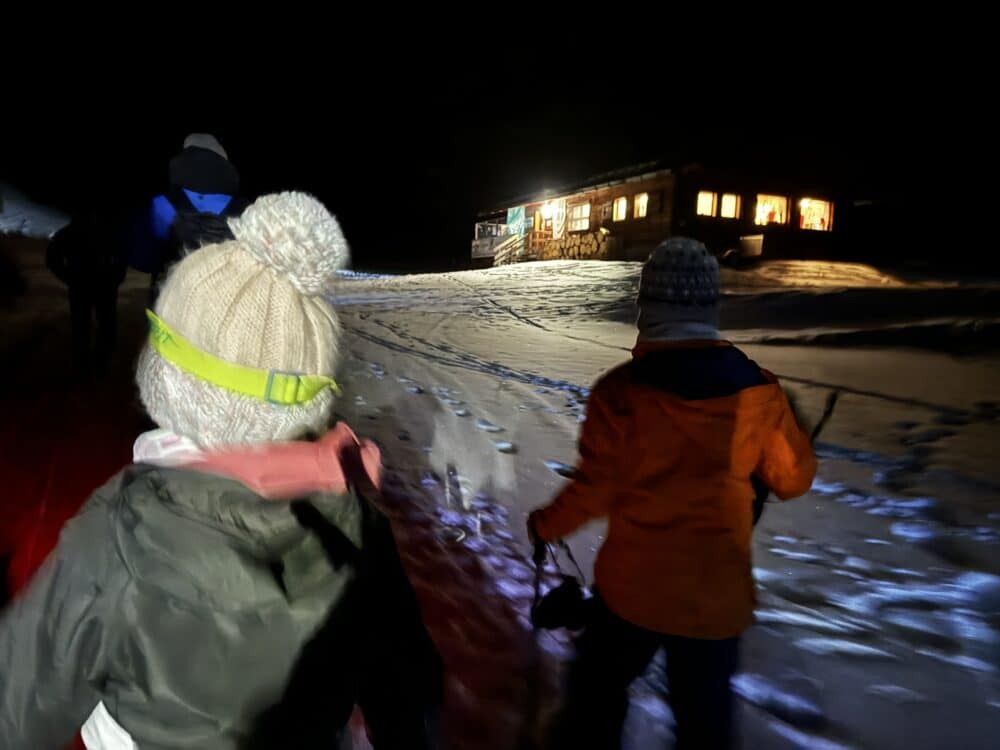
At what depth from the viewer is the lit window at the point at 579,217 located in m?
24.2

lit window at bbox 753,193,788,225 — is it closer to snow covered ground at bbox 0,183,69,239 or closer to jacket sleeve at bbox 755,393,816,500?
jacket sleeve at bbox 755,393,816,500

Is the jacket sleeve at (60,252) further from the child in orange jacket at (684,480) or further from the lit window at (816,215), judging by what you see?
the lit window at (816,215)

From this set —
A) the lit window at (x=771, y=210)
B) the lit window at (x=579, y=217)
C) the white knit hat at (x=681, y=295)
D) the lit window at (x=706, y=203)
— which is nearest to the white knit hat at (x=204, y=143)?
the white knit hat at (x=681, y=295)

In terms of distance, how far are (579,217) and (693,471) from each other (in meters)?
24.6

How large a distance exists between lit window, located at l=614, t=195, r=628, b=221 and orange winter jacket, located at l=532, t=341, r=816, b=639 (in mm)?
21824

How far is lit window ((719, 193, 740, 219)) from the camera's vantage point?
20250 millimetres

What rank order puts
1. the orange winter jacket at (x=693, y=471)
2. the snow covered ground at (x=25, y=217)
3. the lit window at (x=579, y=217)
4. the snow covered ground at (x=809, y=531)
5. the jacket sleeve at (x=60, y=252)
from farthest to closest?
the lit window at (x=579, y=217), the snow covered ground at (x=25, y=217), the jacket sleeve at (x=60, y=252), the snow covered ground at (x=809, y=531), the orange winter jacket at (x=693, y=471)

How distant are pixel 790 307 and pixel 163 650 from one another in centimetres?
1056

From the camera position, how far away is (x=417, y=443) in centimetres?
439

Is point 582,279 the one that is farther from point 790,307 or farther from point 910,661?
point 910,661

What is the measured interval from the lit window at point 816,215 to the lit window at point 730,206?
9.81 feet

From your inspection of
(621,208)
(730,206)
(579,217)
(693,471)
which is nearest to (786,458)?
(693,471)

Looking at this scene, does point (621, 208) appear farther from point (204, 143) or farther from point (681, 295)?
point (681, 295)

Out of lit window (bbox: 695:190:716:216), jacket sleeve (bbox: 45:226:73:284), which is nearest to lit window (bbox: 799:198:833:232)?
lit window (bbox: 695:190:716:216)
